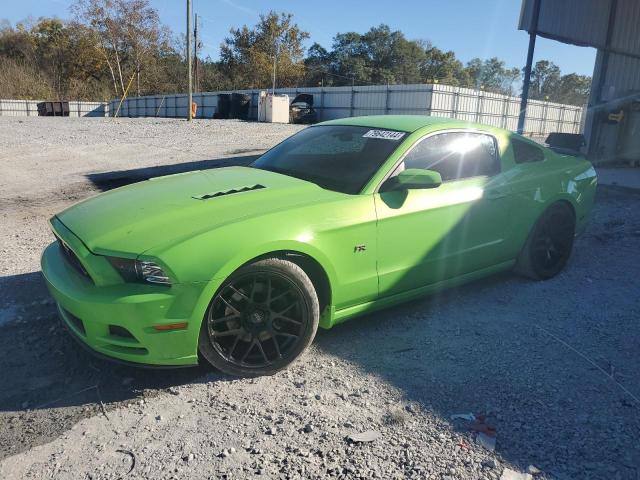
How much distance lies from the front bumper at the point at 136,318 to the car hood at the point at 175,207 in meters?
0.22

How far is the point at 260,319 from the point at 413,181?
4.35 feet

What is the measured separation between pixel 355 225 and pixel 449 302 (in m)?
1.42

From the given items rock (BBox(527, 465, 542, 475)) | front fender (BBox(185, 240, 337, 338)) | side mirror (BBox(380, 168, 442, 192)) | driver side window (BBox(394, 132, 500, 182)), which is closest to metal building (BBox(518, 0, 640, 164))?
driver side window (BBox(394, 132, 500, 182))

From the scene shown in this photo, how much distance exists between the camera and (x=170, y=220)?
2.89 meters

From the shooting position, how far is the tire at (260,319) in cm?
281

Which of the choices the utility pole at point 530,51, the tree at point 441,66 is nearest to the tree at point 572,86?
the tree at point 441,66

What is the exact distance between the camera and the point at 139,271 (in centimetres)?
264

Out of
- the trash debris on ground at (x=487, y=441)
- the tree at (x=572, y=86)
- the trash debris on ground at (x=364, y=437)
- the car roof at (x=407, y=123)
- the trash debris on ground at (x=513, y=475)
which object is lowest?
the trash debris on ground at (x=364, y=437)

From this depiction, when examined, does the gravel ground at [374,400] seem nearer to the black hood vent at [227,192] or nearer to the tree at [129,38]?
the black hood vent at [227,192]

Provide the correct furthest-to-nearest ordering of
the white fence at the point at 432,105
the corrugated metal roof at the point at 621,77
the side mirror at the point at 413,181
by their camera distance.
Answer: the white fence at the point at 432,105, the corrugated metal roof at the point at 621,77, the side mirror at the point at 413,181

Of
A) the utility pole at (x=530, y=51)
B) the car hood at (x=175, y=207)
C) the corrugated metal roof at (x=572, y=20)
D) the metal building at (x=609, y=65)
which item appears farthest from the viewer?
the metal building at (x=609, y=65)

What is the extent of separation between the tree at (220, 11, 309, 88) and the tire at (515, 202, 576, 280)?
184 ft

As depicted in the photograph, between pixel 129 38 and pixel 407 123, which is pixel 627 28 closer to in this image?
pixel 407 123

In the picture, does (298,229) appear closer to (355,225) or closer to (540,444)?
(355,225)
